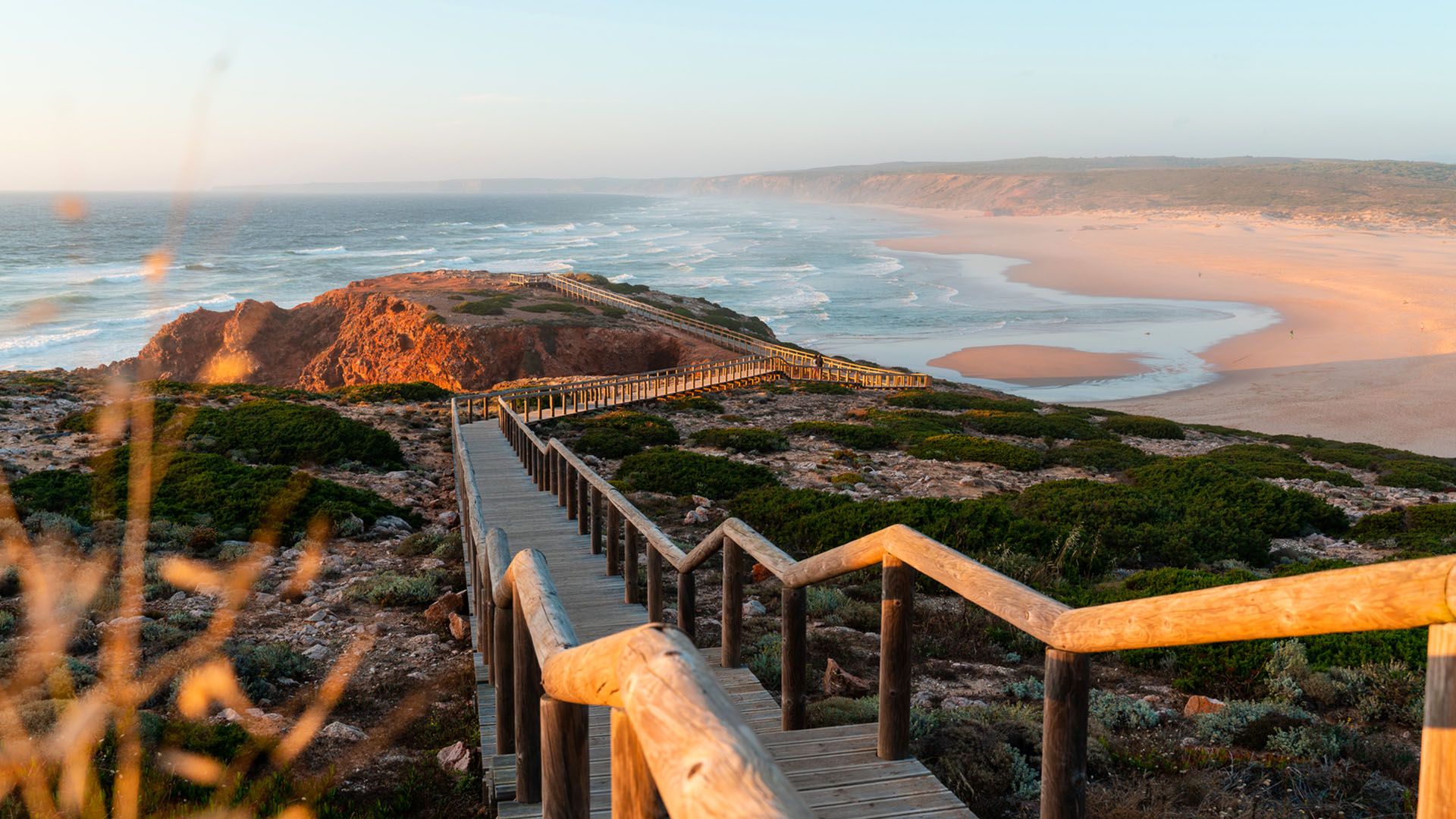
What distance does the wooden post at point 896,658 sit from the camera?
3.74 m

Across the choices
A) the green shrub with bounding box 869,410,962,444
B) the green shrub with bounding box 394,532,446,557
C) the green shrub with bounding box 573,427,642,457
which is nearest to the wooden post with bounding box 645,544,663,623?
the green shrub with bounding box 394,532,446,557

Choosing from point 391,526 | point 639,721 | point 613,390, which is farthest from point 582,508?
point 613,390

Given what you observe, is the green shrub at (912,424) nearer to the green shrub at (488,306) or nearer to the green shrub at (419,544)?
the green shrub at (419,544)

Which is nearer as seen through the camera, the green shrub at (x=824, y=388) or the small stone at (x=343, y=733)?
the small stone at (x=343, y=733)

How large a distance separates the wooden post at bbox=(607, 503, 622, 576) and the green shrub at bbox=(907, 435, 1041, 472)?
475 inches

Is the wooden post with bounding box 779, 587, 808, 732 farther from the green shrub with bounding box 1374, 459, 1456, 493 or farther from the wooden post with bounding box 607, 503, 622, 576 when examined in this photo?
the green shrub with bounding box 1374, 459, 1456, 493

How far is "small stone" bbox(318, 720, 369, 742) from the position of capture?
6145 mm

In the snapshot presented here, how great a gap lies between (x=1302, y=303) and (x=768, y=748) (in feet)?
230

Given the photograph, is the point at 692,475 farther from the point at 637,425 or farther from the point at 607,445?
the point at 637,425

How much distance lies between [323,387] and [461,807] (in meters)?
40.7

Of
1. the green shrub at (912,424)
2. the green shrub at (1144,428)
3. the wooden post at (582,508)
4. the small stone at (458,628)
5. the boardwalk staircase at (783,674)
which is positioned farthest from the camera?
the green shrub at (1144,428)

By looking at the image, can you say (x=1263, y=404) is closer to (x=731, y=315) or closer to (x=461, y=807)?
(x=731, y=315)

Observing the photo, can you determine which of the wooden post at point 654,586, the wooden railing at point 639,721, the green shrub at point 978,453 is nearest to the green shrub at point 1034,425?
the green shrub at point 978,453

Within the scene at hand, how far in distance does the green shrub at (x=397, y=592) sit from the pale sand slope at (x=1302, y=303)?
103 feet
